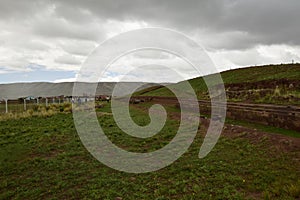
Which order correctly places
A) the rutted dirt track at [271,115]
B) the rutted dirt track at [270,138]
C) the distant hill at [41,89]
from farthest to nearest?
the distant hill at [41,89]
the rutted dirt track at [271,115]
the rutted dirt track at [270,138]

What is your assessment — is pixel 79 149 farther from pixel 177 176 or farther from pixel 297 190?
pixel 297 190

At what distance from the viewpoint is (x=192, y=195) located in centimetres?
547

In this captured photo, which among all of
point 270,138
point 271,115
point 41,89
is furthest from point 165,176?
point 41,89

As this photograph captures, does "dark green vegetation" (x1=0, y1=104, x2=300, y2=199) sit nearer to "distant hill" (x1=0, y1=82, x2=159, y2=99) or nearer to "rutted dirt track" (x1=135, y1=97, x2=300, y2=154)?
"rutted dirt track" (x1=135, y1=97, x2=300, y2=154)

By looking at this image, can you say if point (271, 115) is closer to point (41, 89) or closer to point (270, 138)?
point (270, 138)

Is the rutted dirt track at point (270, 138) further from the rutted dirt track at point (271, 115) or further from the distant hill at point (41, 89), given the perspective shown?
the distant hill at point (41, 89)

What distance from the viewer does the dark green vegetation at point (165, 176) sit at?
18.4 feet

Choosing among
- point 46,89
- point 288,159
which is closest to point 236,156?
point 288,159

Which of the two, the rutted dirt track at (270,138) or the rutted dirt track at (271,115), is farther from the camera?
the rutted dirt track at (271,115)

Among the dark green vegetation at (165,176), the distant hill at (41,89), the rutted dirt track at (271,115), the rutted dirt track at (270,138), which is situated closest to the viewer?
the dark green vegetation at (165,176)

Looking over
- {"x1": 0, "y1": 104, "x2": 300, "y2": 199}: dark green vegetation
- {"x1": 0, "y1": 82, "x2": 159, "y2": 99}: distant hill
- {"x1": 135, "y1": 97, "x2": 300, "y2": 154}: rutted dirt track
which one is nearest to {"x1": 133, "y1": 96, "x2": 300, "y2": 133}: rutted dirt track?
→ {"x1": 135, "y1": 97, "x2": 300, "y2": 154}: rutted dirt track

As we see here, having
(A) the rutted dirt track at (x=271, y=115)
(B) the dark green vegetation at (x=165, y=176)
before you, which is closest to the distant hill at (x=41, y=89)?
(A) the rutted dirt track at (x=271, y=115)

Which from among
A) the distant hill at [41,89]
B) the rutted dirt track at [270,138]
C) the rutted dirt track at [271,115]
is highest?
the distant hill at [41,89]

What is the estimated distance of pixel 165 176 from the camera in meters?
6.68
